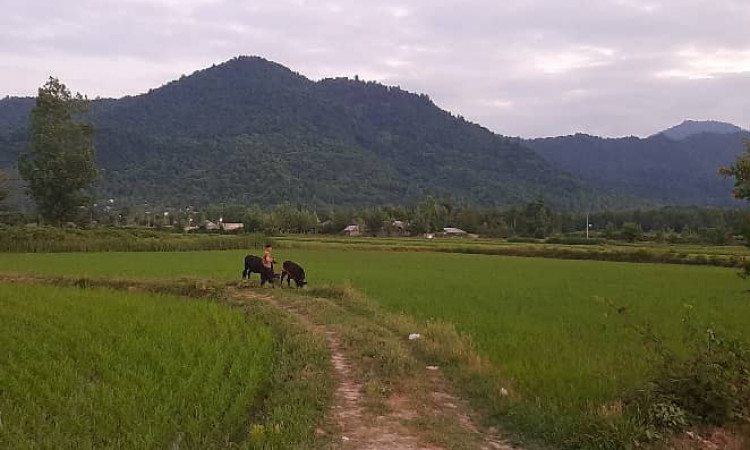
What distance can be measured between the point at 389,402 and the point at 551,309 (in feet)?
30.6

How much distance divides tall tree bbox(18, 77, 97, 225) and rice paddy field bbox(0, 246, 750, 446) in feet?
49.6

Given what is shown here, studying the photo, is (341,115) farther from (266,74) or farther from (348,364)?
(348,364)

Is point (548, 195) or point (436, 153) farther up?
point (436, 153)

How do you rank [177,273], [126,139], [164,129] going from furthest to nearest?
1. [164,129]
2. [126,139]
3. [177,273]

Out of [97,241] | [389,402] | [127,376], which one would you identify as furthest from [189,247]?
[389,402]

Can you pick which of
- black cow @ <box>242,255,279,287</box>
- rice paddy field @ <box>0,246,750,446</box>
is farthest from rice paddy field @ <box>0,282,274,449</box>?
black cow @ <box>242,255,279,287</box>

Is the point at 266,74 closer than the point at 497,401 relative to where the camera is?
No

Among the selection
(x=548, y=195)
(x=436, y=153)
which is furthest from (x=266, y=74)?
(x=548, y=195)

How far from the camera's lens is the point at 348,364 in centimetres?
890

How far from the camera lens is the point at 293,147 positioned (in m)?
138

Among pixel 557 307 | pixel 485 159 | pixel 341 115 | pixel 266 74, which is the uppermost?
pixel 266 74

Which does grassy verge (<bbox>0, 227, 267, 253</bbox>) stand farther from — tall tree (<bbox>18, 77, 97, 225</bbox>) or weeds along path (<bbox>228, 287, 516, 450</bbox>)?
weeds along path (<bbox>228, 287, 516, 450</bbox>)

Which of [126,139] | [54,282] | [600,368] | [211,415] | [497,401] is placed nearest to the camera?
[211,415]

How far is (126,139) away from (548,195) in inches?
3721
